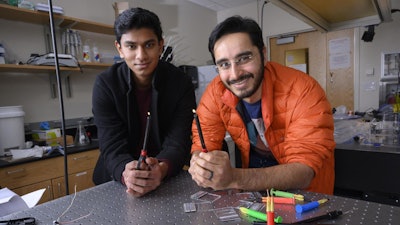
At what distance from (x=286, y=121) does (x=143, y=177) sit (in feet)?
1.83

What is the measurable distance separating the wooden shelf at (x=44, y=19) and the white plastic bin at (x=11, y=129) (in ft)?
2.64

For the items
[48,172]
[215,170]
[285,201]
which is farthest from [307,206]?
[48,172]

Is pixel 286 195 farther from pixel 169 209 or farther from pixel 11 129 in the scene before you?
pixel 11 129

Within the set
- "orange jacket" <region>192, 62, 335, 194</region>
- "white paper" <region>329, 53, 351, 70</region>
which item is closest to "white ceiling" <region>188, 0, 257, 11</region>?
"white paper" <region>329, 53, 351, 70</region>

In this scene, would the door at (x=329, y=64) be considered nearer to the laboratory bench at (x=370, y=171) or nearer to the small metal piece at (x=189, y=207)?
the laboratory bench at (x=370, y=171)

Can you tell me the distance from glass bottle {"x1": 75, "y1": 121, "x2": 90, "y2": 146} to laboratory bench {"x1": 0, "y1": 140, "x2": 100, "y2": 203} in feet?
0.42

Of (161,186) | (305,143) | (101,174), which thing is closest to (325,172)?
(305,143)

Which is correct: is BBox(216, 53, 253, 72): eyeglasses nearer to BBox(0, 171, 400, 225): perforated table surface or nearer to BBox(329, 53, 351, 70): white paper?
BBox(0, 171, 400, 225): perforated table surface

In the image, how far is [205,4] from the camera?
451 centimetres

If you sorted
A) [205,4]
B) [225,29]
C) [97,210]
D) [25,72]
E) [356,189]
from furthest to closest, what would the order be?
[205,4], [25,72], [356,189], [225,29], [97,210]

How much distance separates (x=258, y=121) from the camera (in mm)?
1093

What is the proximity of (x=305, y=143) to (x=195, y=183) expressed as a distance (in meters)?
0.39

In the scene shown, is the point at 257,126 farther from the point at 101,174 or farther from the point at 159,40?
the point at 101,174

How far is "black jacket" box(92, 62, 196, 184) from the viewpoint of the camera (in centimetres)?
110
